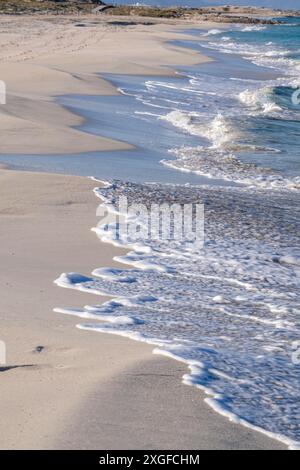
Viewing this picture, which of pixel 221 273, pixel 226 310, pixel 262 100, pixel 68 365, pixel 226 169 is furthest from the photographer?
pixel 262 100

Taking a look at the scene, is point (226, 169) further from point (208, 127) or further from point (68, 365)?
point (68, 365)

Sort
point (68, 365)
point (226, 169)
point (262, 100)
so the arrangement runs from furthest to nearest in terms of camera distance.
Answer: point (262, 100) → point (226, 169) → point (68, 365)

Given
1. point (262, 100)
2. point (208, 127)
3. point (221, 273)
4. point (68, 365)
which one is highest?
point (68, 365)

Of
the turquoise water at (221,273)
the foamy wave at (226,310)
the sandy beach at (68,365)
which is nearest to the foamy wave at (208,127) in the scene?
the turquoise water at (221,273)

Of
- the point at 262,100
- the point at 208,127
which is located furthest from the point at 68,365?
the point at 262,100

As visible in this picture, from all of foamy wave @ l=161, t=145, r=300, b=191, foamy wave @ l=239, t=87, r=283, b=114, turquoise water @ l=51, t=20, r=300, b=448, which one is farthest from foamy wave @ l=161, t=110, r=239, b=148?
foamy wave @ l=239, t=87, r=283, b=114

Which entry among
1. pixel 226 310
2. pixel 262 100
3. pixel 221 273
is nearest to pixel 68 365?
pixel 226 310

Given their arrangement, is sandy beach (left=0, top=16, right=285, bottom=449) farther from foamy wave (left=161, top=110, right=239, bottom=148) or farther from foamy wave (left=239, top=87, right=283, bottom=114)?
foamy wave (left=239, top=87, right=283, bottom=114)

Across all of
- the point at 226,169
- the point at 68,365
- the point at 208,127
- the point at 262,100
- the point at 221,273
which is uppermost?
the point at 68,365

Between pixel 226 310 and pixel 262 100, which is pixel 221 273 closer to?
pixel 226 310

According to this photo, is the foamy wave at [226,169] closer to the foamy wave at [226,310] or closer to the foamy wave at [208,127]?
the foamy wave at [208,127]

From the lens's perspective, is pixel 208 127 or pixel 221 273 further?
pixel 208 127

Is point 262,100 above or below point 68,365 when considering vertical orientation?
below

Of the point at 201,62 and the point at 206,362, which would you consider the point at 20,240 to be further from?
the point at 201,62
